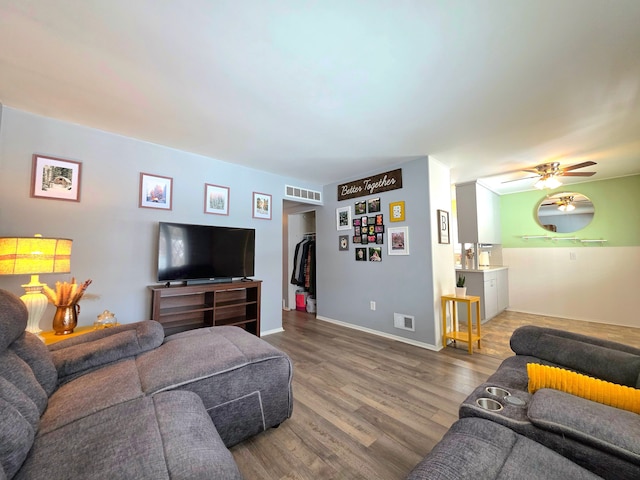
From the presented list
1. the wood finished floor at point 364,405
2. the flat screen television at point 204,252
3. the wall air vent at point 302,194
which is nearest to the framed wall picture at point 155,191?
the flat screen television at point 204,252

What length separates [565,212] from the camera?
14.1ft

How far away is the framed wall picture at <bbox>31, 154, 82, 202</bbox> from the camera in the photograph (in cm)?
208

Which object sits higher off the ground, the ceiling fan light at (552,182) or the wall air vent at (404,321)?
the ceiling fan light at (552,182)

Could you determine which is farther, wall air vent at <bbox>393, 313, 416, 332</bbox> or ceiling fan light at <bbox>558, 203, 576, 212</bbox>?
ceiling fan light at <bbox>558, 203, 576, 212</bbox>

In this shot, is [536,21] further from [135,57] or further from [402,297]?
[402,297]

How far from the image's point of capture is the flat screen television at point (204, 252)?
254cm

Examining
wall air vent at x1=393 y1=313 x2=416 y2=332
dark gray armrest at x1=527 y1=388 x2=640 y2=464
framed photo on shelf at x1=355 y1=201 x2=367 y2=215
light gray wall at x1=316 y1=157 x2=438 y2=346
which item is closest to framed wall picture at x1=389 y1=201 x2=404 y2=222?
light gray wall at x1=316 y1=157 x2=438 y2=346

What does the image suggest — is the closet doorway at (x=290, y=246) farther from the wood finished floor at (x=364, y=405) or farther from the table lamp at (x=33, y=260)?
the table lamp at (x=33, y=260)

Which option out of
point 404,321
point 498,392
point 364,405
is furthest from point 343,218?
point 498,392

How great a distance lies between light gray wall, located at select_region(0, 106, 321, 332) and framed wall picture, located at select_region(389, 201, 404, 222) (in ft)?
7.31

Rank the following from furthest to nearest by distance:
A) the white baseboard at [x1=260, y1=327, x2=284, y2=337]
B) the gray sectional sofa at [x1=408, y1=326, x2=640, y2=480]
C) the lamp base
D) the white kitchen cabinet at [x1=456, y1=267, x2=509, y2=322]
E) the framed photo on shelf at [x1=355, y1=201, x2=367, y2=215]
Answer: the white kitchen cabinet at [x1=456, y1=267, x2=509, y2=322] → the framed photo on shelf at [x1=355, y1=201, x2=367, y2=215] → the white baseboard at [x1=260, y1=327, x2=284, y2=337] → the lamp base → the gray sectional sofa at [x1=408, y1=326, x2=640, y2=480]

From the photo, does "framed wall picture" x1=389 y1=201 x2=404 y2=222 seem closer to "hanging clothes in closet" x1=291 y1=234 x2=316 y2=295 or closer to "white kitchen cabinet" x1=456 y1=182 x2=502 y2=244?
"white kitchen cabinet" x1=456 y1=182 x2=502 y2=244

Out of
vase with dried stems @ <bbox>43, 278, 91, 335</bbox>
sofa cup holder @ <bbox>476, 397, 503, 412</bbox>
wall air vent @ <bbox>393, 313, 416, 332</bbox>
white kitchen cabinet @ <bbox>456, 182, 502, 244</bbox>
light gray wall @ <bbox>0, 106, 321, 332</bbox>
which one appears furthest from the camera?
white kitchen cabinet @ <bbox>456, 182, 502, 244</bbox>

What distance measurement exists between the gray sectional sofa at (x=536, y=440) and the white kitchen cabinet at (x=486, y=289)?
3.02m
